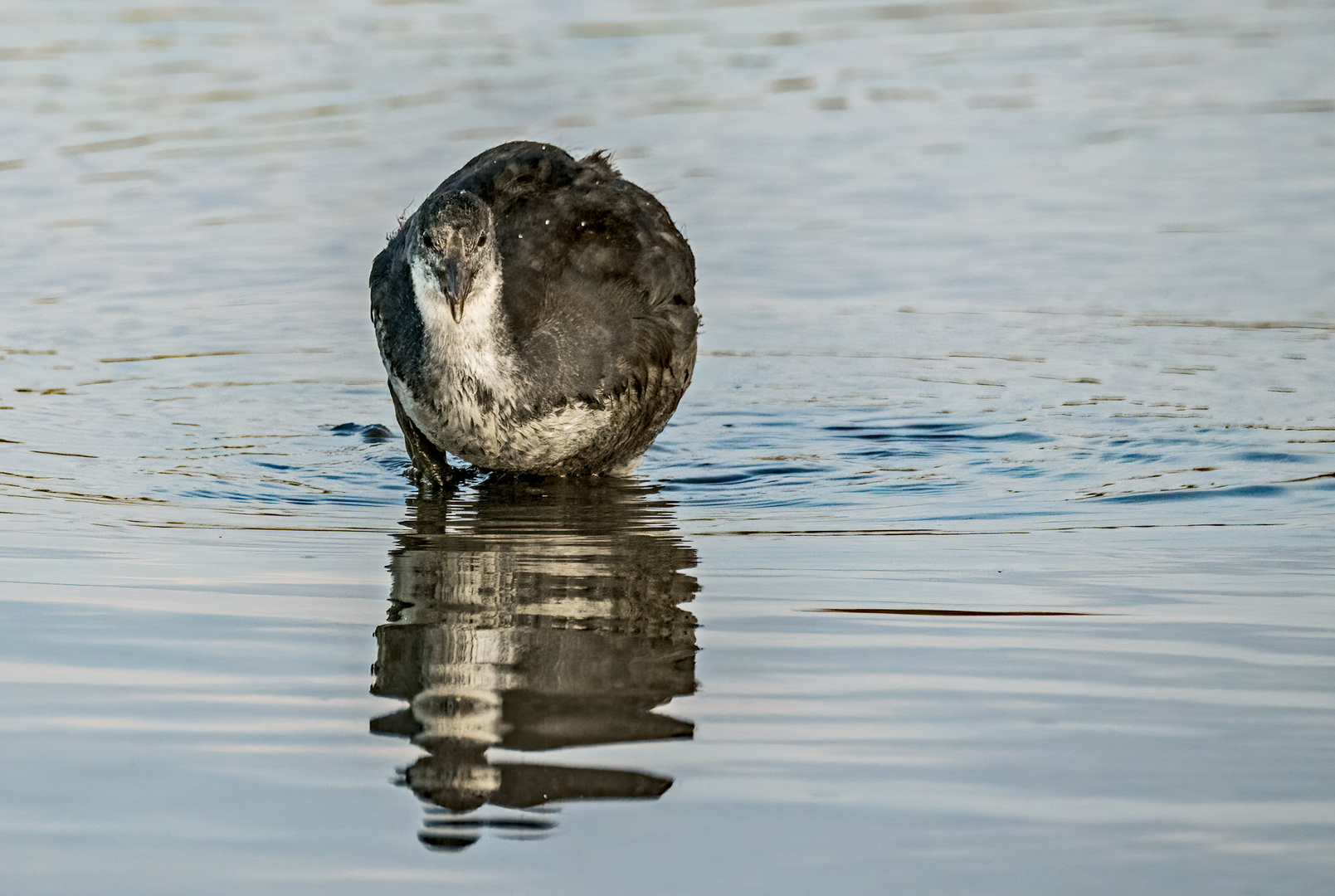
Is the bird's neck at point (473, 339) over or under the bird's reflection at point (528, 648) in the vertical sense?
over

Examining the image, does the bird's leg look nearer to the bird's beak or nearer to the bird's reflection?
the bird's reflection

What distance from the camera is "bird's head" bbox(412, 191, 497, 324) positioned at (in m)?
6.90

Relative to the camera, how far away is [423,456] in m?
7.77

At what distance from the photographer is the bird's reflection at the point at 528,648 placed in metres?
4.12

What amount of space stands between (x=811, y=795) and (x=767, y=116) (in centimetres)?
1059

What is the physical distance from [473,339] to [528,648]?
221cm

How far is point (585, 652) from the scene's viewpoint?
5121 mm

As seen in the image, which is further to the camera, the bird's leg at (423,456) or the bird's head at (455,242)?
the bird's leg at (423,456)

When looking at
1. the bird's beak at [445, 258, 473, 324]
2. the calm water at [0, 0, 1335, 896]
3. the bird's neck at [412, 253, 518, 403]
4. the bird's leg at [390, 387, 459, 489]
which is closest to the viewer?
the calm water at [0, 0, 1335, 896]

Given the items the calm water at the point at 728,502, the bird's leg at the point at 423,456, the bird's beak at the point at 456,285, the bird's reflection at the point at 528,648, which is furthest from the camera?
the bird's leg at the point at 423,456

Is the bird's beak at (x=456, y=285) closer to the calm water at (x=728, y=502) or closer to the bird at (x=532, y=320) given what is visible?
the bird at (x=532, y=320)

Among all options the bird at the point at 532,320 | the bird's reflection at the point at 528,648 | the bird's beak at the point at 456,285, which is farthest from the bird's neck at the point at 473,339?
the bird's reflection at the point at 528,648

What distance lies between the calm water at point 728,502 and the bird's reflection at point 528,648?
0.02 meters

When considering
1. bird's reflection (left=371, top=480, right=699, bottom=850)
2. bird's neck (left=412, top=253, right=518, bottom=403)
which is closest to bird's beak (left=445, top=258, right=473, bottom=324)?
bird's neck (left=412, top=253, right=518, bottom=403)
